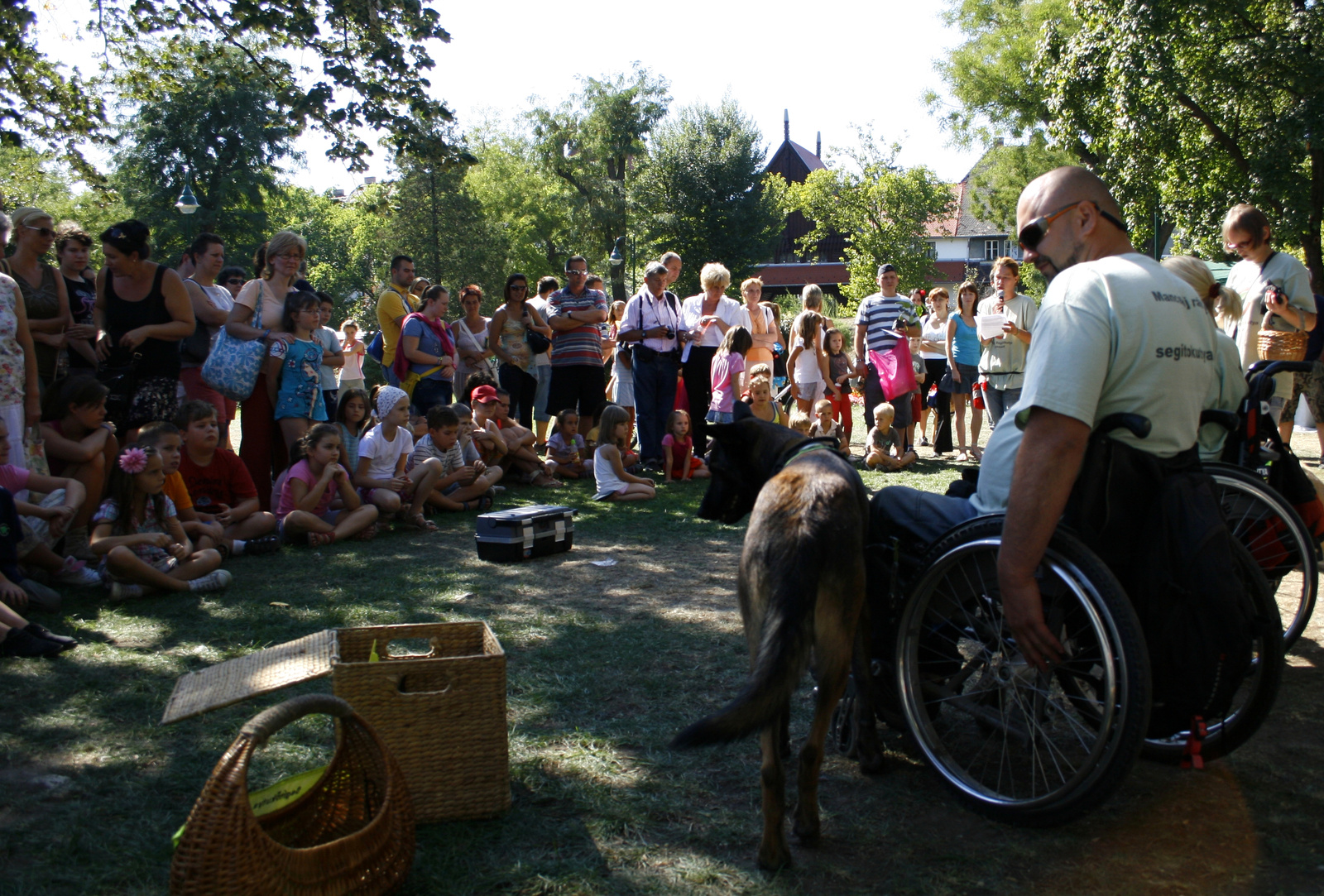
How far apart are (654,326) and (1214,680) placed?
25.1ft

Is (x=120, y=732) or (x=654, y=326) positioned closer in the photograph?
(x=120, y=732)

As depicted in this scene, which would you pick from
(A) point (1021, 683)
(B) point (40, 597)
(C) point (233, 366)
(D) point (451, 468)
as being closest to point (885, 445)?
(D) point (451, 468)

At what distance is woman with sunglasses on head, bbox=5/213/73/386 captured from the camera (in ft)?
20.2

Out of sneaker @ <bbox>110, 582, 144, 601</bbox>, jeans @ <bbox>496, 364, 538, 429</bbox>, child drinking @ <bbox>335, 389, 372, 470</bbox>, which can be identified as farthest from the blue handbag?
jeans @ <bbox>496, 364, 538, 429</bbox>

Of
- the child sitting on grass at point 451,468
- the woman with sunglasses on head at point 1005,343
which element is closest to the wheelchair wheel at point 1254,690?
the child sitting on grass at point 451,468

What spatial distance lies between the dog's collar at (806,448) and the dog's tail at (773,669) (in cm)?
80

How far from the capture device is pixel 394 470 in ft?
24.8

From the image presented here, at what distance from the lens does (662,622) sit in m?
4.73

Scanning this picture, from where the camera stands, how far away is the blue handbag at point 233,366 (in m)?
6.80

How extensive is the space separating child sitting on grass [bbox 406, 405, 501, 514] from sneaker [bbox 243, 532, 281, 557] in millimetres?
1622

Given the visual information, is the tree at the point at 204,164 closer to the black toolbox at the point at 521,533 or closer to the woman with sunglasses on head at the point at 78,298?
the woman with sunglasses on head at the point at 78,298

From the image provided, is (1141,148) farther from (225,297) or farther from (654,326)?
(225,297)

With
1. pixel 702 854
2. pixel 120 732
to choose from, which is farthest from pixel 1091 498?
pixel 120 732

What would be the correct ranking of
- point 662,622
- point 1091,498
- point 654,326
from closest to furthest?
point 1091,498, point 662,622, point 654,326
